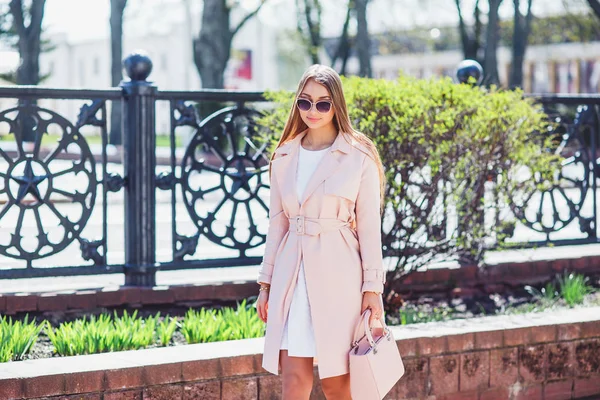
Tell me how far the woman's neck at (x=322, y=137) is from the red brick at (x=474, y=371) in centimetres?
180

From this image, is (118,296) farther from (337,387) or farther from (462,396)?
(337,387)

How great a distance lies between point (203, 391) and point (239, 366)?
21cm

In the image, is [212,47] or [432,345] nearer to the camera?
[432,345]

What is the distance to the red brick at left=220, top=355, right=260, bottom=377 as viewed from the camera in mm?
5148

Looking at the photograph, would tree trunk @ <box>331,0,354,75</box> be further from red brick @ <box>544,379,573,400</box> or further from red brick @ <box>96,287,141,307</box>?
red brick @ <box>544,379,573,400</box>

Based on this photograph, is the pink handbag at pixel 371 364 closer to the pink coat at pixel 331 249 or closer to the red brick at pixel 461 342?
the pink coat at pixel 331 249

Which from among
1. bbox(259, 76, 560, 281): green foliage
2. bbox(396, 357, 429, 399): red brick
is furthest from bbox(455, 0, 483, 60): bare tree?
bbox(396, 357, 429, 399): red brick

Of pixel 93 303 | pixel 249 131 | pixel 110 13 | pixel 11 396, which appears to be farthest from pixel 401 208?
pixel 110 13

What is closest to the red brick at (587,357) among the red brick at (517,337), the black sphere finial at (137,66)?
the red brick at (517,337)

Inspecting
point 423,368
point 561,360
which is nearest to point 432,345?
point 423,368

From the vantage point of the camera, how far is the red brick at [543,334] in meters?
5.97

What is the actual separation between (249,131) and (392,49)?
43.2 metres

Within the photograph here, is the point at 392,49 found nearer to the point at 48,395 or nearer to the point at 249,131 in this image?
the point at 249,131

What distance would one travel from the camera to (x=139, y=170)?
23.6 ft
